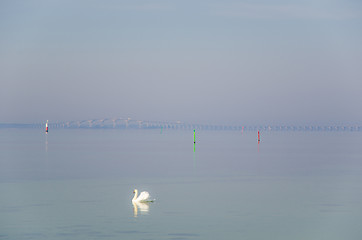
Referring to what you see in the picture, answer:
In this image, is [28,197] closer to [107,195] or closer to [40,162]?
[107,195]

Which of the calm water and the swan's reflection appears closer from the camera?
the calm water

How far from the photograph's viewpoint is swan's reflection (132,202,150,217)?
23725mm

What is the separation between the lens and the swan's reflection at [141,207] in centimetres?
2373

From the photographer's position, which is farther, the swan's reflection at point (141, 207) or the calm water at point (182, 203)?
the swan's reflection at point (141, 207)

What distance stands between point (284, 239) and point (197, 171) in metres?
23.4

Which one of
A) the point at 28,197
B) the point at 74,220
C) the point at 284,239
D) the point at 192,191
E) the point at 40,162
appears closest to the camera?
the point at 284,239

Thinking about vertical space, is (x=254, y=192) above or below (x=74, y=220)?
above

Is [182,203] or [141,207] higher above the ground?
[182,203]

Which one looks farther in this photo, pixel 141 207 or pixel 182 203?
pixel 182 203

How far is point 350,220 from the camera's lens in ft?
73.2

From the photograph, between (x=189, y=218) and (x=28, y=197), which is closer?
(x=189, y=218)

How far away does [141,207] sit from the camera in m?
24.9

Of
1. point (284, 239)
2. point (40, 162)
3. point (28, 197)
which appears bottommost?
point (284, 239)

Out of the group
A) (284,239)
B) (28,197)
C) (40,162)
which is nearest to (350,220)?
(284,239)
